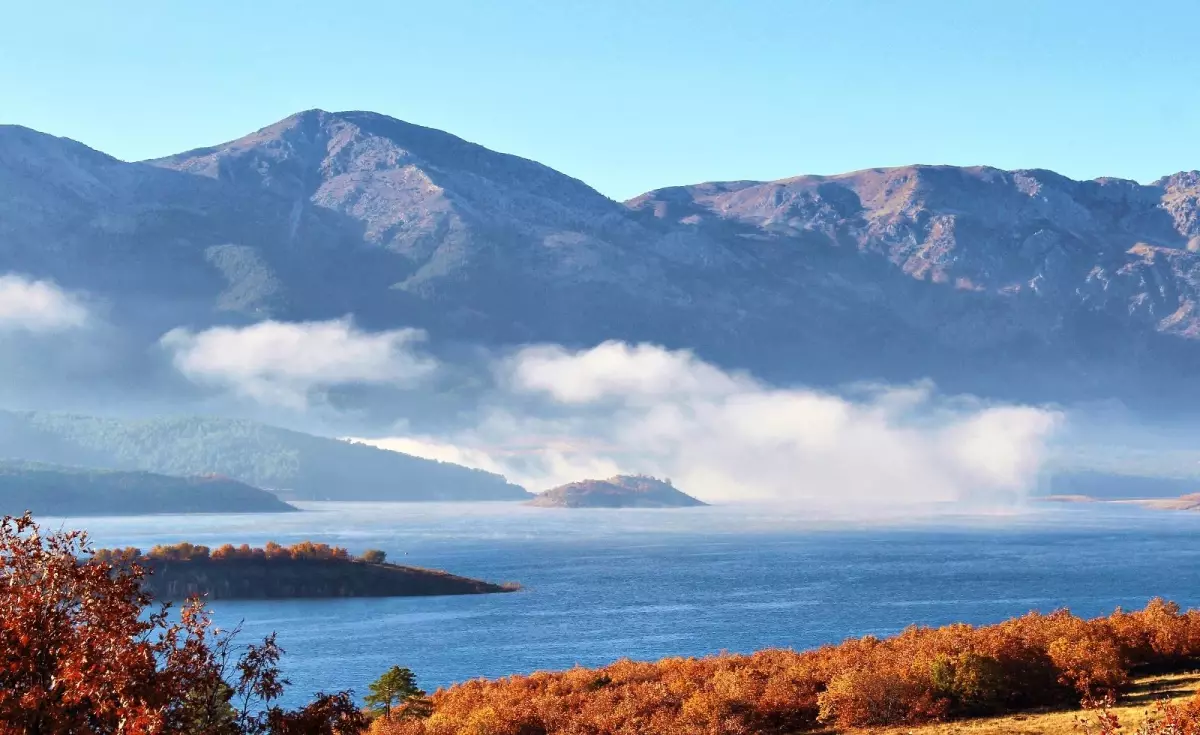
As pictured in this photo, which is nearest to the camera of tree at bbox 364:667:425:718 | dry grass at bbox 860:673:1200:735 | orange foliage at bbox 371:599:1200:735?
dry grass at bbox 860:673:1200:735

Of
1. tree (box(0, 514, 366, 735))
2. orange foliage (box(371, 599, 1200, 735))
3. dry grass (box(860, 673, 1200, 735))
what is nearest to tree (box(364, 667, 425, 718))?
orange foliage (box(371, 599, 1200, 735))

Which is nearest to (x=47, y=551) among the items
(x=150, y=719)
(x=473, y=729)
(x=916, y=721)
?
(x=150, y=719)

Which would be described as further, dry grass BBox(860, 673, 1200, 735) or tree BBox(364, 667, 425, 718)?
→ tree BBox(364, 667, 425, 718)

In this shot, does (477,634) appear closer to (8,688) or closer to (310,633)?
(310,633)

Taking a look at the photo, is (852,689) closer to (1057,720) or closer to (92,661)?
(1057,720)

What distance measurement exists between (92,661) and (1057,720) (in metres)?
46.0

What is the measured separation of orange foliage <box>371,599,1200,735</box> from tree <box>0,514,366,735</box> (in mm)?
29276

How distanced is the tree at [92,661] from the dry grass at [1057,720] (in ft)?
113

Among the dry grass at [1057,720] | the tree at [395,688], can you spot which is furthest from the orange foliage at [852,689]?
the tree at [395,688]

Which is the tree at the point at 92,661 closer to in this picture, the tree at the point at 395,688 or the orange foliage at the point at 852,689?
the orange foliage at the point at 852,689

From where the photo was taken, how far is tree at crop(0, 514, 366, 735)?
96.2 feet

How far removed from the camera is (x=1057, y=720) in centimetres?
5797

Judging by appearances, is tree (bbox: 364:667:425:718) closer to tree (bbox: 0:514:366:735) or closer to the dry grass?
the dry grass

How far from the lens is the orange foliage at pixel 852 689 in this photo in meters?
62.9
